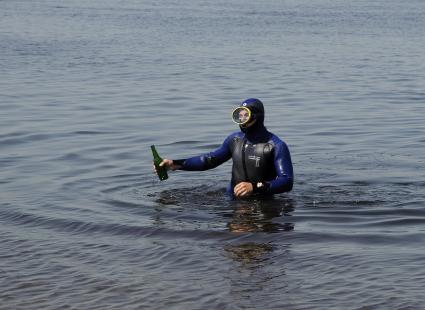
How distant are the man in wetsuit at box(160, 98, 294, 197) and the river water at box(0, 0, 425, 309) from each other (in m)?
0.44

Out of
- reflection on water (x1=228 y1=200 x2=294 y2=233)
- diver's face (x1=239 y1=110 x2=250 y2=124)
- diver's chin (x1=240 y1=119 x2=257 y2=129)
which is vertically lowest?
reflection on water (x1=228 y1=200 x2=294 y2=233)

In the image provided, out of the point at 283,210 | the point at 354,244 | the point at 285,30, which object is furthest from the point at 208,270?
the point at 285,30

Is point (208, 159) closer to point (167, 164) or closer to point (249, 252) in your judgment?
point (167, 164)

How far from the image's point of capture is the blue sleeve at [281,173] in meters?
11.4

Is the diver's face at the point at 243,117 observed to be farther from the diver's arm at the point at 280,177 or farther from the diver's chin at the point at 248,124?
the diver's arm at the point at 280,177

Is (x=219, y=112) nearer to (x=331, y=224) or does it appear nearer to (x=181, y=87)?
(x=181, y=87)

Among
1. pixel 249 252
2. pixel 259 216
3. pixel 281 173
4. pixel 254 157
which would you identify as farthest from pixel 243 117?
pixel 249 252

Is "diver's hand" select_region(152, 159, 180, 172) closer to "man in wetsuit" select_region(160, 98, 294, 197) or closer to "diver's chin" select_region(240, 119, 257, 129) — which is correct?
"man in wetsuit" select_region(160, 98, 294, 197)

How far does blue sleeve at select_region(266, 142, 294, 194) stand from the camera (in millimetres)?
11383

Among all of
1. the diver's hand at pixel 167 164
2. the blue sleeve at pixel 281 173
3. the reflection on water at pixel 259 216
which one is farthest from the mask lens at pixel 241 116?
the reflection on water at pixel 259 216

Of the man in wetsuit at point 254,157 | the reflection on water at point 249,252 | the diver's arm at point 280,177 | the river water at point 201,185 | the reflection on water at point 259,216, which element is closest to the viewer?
the river water at point 201,185

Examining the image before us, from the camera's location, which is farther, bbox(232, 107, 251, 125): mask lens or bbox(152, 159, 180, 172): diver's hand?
bbox(152, 159, 180, 172): diver's hand

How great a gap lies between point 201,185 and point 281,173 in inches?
104

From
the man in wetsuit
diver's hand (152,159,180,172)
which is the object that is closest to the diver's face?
the man in wetsuit
